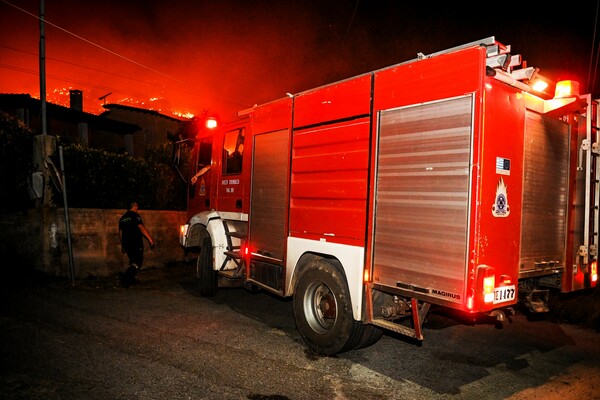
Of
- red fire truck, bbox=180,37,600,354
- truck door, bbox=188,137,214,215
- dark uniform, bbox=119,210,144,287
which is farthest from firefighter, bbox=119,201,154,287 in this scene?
red fire truck, bbox=180,37,600,354

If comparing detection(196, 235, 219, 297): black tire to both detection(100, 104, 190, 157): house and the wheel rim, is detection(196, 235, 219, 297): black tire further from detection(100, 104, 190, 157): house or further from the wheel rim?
detection(100, 104, 190, 157): house

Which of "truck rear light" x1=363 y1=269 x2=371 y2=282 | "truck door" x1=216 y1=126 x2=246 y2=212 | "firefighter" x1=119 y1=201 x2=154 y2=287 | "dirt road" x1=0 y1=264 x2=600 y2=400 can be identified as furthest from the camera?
"firefighter" x1=119 y1=201 x2=154 y2=287

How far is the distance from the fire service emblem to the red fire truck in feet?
0.06

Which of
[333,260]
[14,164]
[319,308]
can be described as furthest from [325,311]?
[14,164]

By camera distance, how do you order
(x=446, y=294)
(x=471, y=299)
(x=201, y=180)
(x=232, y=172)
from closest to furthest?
1. (x=471, y=299)
2. (x=446, y=294)
3. (x=232, y=172)
4. (x=201, y=180)

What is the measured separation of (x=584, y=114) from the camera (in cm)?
499

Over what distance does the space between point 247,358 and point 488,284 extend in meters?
2.64

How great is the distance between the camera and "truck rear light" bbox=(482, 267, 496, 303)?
3740mm

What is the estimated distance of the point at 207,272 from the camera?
790 cm

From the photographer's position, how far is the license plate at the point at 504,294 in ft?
12.7

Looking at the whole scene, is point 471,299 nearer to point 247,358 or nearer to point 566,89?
point 247,358

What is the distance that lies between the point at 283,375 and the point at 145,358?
1.50 m

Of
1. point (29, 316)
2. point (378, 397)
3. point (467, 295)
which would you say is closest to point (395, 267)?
point (467, 295)

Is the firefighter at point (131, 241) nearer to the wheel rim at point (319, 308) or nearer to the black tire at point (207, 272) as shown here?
the black tire at point (207, 272)
